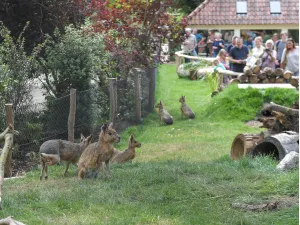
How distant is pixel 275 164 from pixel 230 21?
30647mm

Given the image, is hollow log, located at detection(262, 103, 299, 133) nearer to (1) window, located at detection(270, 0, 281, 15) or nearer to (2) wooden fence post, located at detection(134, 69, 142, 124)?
(2) wooden fence post, located at detection(134, 69, 142, 124)

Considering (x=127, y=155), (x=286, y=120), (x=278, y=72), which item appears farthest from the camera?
(x=278, y=72)

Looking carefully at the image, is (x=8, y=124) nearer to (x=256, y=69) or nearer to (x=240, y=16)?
(x=256, y=69)

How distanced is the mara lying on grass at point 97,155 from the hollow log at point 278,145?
10.5 feet

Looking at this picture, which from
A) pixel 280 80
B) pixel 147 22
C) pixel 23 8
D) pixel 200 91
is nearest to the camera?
pixel 23 8

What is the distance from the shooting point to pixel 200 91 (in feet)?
92.0

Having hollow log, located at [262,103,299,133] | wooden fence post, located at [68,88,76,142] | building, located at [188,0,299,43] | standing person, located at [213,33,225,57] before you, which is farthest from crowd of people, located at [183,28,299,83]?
building, located at [188,0,299,43]

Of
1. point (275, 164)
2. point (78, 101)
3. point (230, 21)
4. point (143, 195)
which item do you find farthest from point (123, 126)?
point (230, 21)

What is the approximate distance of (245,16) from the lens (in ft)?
142

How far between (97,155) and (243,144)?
3932mm

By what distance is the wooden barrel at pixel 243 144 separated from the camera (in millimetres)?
14984

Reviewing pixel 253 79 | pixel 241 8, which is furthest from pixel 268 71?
pixel 241 8

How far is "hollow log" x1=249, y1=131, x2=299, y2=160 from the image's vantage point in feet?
45.6

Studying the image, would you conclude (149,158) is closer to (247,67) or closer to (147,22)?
(147,22)
